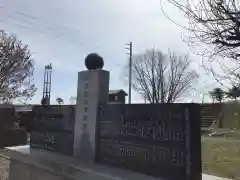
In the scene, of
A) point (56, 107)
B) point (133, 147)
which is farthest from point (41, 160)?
point (133, 147)

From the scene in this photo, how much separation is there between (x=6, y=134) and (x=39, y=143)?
7743mm

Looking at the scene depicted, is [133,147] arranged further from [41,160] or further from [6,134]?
[6,134]

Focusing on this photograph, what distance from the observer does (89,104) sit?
19.2ft

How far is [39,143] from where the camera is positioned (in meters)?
7.45

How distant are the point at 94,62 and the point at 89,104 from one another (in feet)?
2.58

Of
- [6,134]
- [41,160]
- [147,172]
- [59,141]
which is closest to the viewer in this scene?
[147,172]

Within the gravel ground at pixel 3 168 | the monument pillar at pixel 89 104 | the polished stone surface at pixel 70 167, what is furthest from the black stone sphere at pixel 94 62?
the gravel ground at pixel 3 168

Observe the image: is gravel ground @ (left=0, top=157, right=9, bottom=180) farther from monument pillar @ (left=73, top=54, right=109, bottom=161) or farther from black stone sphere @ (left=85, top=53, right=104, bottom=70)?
black stone sphere @ (left=85, top=53, right=104, bottom=70)

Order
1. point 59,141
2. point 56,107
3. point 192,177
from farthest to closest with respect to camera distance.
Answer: point 56,107 < point 59,141 < point 192,177

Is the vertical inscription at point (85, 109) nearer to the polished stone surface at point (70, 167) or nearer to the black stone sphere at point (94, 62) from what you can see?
the black stone sphere at point (94, 62)

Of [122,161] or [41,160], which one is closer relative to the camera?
[122,161]

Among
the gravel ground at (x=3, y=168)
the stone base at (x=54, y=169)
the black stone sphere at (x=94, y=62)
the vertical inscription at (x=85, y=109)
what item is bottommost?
the gravel ground at (x=3, y=168)

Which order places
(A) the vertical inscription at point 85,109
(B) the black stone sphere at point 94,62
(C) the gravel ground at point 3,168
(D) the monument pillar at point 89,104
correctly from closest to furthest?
(D) the monument pillar at point 89,104 → (A) the vertical inscription at point 85,109 → (B) the black stone sphere at point 94,62 → (C) the gravel ground at point 3,168

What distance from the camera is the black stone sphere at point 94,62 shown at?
6.14m
